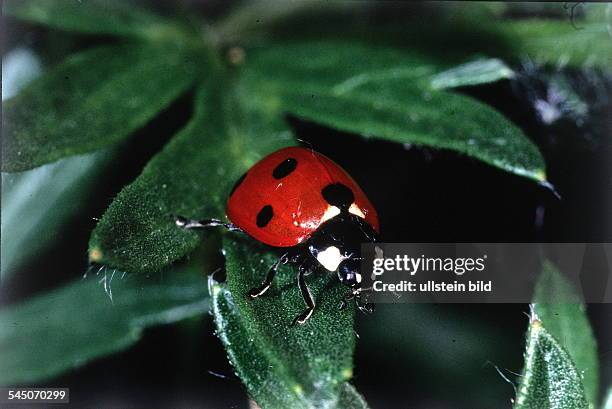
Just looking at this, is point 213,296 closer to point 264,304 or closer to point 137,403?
point 264,304

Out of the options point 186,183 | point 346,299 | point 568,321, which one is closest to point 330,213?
point 346,299

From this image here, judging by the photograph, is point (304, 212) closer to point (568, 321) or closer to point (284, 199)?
point (284, 199)

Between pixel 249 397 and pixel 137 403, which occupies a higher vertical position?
pixel 137 403

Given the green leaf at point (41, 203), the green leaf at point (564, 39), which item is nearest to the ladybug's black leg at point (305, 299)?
the green leaf at point (41, 203)

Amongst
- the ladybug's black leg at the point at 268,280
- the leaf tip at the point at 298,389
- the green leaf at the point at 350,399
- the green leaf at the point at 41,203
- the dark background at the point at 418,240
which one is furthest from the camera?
the green leaf at the point at 41,203

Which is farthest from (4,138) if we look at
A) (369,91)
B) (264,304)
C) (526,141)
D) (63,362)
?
(526,141)

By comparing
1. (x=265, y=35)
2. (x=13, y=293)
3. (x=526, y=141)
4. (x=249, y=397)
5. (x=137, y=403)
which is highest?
(x=265, y=35)

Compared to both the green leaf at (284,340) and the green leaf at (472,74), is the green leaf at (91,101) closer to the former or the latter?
the green leaf at (284,340)
